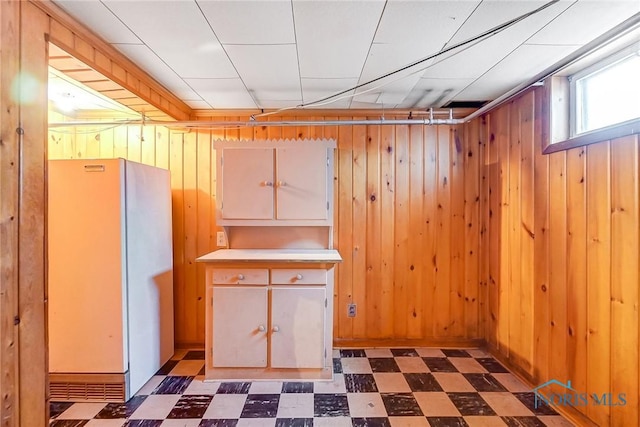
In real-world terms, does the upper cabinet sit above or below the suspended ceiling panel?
below

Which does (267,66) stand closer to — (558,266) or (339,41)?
(339,41)

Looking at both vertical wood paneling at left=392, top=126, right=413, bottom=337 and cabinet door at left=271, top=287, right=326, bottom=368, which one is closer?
cabinet door at left=271, top=287, right=326, bottom=368

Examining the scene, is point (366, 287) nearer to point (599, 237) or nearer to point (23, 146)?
point (599, 237)

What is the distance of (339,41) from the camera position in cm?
165

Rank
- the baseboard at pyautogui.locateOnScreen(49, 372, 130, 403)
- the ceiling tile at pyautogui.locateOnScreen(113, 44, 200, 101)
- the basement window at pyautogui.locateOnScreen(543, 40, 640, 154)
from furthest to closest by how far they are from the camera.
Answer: the baseboard at pyautogui.locateOnScreen(49, 372, 130, 403) → the ceiling tile at pyautogui.locateOnScreen(113, 44, 200, 101) → the basement window at pyautogui.locateOnScreen(543, 40, 640, 154)

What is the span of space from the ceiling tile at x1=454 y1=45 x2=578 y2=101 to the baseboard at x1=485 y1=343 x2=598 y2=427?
6.90ft

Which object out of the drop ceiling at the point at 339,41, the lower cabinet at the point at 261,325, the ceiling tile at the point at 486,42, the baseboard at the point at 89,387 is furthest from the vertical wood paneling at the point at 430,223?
the baseboard at the point at 89,387

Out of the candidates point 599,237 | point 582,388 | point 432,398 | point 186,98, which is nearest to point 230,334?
point 432,398

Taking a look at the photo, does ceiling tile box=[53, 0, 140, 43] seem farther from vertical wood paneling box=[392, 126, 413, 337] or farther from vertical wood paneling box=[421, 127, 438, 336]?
vertical wood paneling box=[421, 127, 438, 336]

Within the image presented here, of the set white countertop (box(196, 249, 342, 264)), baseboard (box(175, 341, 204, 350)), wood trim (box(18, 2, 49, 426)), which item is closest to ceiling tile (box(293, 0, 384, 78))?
wood trim (box(18, 2, 49, 426))

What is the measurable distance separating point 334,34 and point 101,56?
4.29 ft

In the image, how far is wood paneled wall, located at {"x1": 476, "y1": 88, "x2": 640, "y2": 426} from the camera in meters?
1.54

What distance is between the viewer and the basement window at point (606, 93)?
1.59 m

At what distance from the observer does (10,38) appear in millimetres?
1239
